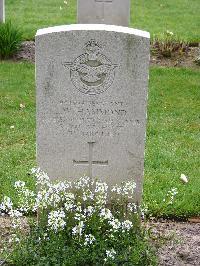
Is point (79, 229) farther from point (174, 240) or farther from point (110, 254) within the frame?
point (174, 240)

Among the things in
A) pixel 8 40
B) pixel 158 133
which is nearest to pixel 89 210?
pixel 158 133

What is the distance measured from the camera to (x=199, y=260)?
4.97 m

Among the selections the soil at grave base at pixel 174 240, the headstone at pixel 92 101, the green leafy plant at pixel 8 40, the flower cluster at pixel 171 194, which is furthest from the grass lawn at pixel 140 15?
the headstone at pixel 92 101

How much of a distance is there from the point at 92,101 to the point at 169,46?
20.8 feet

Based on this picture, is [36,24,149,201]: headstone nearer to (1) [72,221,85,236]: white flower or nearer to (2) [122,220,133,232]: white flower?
(2) [122,220,133,232]: white flower

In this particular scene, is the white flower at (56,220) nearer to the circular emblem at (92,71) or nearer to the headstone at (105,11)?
the circular emblem at (92,71)

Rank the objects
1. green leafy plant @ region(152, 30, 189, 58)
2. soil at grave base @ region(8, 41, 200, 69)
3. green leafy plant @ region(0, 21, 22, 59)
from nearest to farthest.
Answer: green leafy plant @ region(0, 21, 22, 59) < soil at grave base @ region(8, 41, 200, 69) < green leafy plant @ region(152, 30, 189, 58)

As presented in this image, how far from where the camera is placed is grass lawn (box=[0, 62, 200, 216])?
6141 mm

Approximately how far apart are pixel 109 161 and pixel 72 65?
82cm

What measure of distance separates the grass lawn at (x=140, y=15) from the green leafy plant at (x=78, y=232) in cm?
740

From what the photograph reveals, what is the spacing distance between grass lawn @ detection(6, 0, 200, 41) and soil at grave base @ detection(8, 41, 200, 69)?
0.83 m

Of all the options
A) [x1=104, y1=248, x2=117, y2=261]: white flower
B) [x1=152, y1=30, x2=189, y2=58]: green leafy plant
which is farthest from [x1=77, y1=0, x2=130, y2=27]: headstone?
[x1=104, y1=248, x2=117, y2=261]: white flower

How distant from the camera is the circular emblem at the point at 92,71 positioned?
→ 4770 mm

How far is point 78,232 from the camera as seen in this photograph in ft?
15.0
